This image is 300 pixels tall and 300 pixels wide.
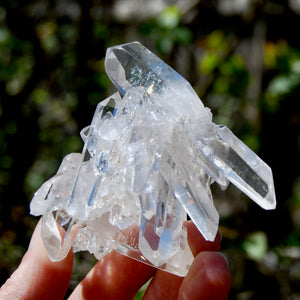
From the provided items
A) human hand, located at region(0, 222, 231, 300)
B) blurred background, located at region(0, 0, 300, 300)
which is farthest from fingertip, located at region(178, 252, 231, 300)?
blurred background, located at region(0, 0, 300, 300)

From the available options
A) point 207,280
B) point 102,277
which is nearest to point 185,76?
point 102,277

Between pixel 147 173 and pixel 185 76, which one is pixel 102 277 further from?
pixel 185 76

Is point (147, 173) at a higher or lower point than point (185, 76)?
higher

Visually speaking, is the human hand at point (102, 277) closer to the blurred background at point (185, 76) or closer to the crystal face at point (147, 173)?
the crystal face at point (147, 173)

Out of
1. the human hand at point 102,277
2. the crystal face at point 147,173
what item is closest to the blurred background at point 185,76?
the human hand at point 102,277

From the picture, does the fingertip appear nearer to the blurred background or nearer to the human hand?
the human hand

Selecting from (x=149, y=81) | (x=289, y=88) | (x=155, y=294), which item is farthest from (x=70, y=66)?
(x=155, y=294)
